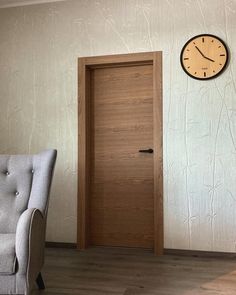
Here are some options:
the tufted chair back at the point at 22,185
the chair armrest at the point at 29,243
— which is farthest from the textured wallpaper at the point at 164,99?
the chair armrest at the point at 29,243

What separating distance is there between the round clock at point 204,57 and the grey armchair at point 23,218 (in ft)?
5.08

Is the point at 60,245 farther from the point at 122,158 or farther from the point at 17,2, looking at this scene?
the point at 17,2

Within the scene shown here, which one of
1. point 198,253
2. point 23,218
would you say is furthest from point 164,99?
point 23,218

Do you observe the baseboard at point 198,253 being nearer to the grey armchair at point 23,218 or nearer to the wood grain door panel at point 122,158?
the wood grain door panel at point 122,158

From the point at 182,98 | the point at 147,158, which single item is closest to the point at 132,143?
the point at 147,158

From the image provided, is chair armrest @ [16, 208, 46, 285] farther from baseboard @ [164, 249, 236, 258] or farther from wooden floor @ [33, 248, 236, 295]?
baseboard @ [164, 249, 236, 258]

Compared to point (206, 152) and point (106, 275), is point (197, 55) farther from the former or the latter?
point (106, 275)

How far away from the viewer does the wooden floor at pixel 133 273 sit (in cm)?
229

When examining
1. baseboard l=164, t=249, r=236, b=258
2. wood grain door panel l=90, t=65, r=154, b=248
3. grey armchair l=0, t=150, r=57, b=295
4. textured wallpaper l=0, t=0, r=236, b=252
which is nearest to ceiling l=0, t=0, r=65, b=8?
textured wallpaper l=0, t=0, r=236, b=252

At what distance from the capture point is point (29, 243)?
1.92m

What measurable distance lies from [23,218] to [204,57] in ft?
7.01

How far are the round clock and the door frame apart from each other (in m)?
0.26

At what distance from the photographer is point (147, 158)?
330 centimetres

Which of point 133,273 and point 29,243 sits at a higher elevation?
point 29,243
